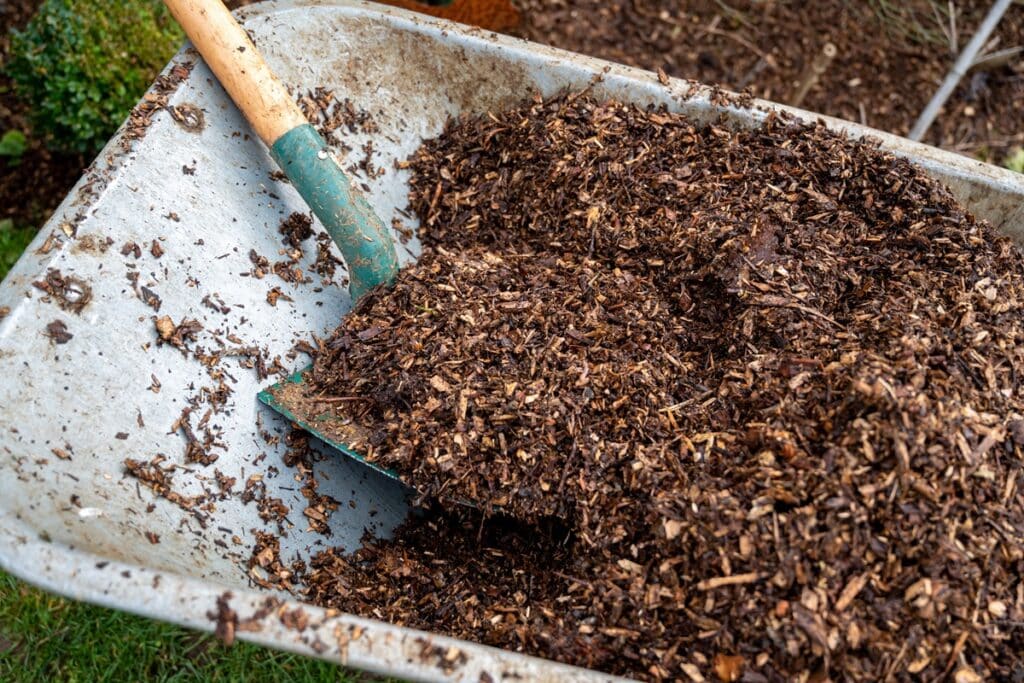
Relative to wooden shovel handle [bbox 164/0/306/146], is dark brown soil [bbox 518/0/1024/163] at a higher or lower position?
lower

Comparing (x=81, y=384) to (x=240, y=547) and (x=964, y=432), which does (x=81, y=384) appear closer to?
(x=240, y=547)

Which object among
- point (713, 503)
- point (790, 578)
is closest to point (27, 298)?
point (713, 503)

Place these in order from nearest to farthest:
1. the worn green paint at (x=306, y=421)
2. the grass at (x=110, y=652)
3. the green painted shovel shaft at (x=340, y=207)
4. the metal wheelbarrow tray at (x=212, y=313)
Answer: the metal wheelbarrow tray at (x=212, y=313), the worn green paint at (x=306, y=421), the green painted shovel shaft at (x=340, y=207), the grass at (x=110, y=652)

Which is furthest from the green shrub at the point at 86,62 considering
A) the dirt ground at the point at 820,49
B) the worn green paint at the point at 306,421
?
the worn green paint at the point at 306,421

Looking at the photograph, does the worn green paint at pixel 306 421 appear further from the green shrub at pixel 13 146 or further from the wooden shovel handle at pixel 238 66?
the green shrub at pixel 13 146

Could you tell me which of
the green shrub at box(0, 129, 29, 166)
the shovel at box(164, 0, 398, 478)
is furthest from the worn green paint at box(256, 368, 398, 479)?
the green shrub at box(0, 129, 29, 166)

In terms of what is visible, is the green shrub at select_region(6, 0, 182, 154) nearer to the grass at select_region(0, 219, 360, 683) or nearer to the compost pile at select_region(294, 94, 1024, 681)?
the compost pile at select_region(294, 94, 1024, 681)
